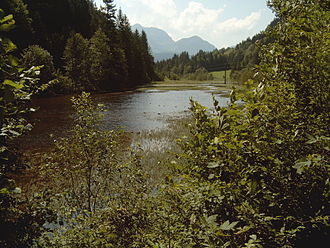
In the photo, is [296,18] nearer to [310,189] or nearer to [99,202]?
[310,189]

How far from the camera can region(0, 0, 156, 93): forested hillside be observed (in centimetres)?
5140

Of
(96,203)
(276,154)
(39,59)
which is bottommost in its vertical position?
(96,203)

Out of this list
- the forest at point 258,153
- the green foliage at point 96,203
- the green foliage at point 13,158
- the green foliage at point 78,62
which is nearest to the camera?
the green foliage at point 13,158

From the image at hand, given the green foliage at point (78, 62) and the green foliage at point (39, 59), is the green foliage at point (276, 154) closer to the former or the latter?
the green foliage at point (39, 59)

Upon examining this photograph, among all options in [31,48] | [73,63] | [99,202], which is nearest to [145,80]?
[73,63]

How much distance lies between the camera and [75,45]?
58719mm

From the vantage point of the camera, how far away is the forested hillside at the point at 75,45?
51.4 meters

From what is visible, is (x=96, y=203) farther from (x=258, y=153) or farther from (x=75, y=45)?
(x=75, y=45)

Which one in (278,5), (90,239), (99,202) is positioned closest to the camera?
(278,5)

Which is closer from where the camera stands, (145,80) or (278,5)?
(278,5)

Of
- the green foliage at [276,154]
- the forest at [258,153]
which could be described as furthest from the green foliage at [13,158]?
the green foliage at [276,154]

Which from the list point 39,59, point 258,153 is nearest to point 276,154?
point 258,153

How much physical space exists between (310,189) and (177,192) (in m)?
1.57

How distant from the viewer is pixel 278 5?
10.8ft
